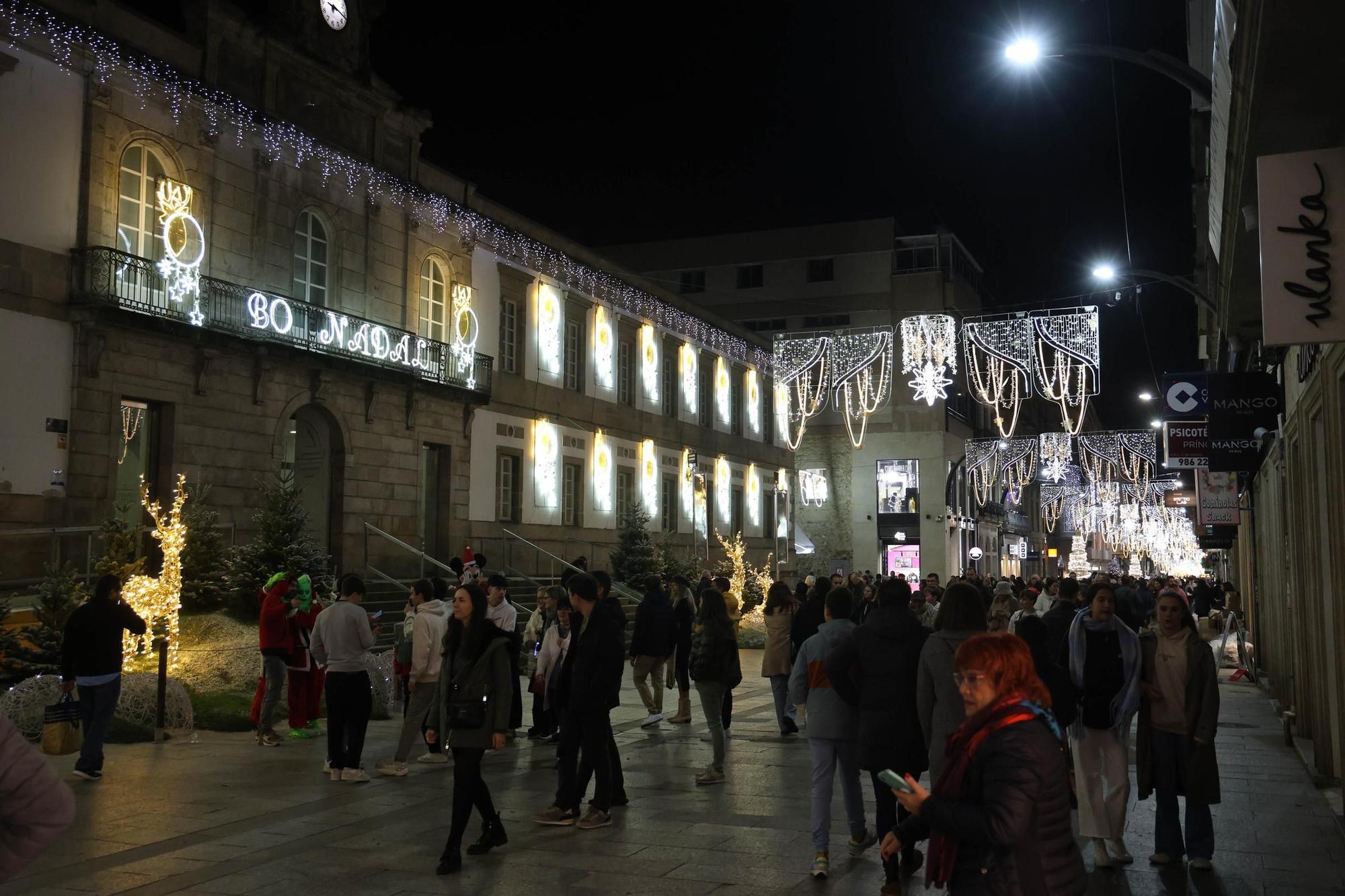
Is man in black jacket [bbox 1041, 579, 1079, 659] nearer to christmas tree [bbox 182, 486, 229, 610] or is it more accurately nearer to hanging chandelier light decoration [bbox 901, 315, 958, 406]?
christmas tree [bbox 182, 486, 229, 610]

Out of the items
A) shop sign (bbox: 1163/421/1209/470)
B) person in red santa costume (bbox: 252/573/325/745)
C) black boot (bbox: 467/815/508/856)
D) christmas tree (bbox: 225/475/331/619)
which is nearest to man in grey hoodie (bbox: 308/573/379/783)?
person in red santa costume (bbox: 252/573/325/745)

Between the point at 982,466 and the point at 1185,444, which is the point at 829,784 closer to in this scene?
the point at 1185,444

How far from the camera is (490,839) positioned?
27.3 ft

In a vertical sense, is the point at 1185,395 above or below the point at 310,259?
below

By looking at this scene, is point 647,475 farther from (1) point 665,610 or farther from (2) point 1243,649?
(1) point 665,610

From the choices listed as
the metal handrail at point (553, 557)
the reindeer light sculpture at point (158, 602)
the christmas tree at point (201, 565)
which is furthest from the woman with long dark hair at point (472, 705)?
the metal handrail at point (553, 557)

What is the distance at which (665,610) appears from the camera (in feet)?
46.2

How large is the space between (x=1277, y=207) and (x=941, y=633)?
3020 millimetres

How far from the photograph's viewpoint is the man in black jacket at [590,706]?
9.08 m

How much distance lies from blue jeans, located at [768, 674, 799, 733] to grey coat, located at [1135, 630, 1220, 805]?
6686mm

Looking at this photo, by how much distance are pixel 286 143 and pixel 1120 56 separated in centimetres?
1767

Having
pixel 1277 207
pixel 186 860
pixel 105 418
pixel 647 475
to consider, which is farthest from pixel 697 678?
pixel 647 475

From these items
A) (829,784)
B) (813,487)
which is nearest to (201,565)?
(829,784)

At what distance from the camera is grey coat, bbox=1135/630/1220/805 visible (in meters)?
7.75
